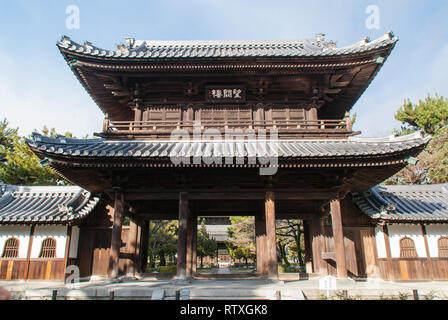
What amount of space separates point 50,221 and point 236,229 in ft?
59.1

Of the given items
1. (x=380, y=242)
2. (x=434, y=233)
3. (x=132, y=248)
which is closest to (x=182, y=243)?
(x=132, y=248)

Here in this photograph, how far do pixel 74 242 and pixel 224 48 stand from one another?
1333 centimetres

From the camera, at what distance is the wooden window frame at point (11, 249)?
13337mm

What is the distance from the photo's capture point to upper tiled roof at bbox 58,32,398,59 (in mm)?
12344

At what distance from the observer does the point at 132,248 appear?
13453 millimetres

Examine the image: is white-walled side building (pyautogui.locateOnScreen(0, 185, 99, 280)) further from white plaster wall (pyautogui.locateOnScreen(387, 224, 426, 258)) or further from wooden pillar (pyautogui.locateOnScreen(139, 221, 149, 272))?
white plaster wall (pyautogui.locateOnScreen(387, 224, 426, 258))

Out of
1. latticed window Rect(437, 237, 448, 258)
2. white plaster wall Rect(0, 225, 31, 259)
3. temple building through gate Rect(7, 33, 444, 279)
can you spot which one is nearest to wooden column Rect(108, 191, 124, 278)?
temple building through gate Rect(7, 33, 444, 279)

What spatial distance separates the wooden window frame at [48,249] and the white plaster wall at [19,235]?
73 centimetres

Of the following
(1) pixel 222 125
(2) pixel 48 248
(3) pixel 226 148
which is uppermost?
(1) pixel 222 125

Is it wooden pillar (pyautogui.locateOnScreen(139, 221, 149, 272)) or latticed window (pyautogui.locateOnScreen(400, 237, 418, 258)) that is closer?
latticed window (pyautogui.locateOnScreen(400, 237, 418, 258))

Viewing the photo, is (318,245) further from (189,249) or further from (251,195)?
(189,249)

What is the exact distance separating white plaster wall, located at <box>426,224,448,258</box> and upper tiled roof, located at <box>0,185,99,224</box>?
15.8 meters

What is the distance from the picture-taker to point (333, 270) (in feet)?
42.3
